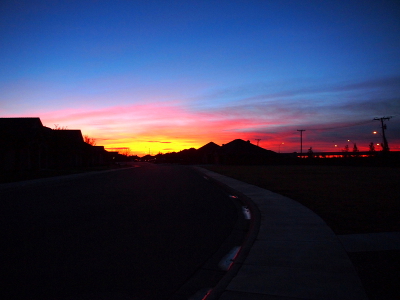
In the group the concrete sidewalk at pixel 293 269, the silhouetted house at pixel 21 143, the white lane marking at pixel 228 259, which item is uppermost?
the silhouetted house at pixel 21 143

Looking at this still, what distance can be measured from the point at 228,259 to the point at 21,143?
3852 centimetres

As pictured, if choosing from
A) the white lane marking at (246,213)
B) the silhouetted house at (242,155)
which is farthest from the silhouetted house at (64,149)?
the white lane marking at (246,213)

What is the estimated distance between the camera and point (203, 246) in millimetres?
8125

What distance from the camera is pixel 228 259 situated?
23.6 ft

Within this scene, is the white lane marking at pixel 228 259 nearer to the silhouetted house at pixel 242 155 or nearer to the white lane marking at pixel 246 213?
the white lane marking at pixel 246 213

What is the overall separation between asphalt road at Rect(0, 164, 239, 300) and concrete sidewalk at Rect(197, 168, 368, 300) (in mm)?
889

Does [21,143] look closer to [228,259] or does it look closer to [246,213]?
[246,213]

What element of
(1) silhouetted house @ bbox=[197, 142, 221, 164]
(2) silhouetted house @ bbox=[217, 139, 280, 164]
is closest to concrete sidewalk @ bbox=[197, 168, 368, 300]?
(2) silhouetted house @ bbox=[217, 139, 280, 164]

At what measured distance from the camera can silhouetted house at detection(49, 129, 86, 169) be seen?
51812 mm

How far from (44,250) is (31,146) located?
38.0 m

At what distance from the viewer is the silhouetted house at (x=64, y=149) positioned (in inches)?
2040

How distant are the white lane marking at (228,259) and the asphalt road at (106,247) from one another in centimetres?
35

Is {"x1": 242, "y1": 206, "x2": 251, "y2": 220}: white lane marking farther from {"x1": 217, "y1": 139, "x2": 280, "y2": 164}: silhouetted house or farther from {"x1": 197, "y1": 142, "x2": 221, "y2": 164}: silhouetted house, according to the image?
{"x1": 197, "y1": 142, "x2": 221, "y2": 164}: silhouetted house

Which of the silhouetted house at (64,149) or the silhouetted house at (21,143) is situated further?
the silhouetted house at (64,149)
